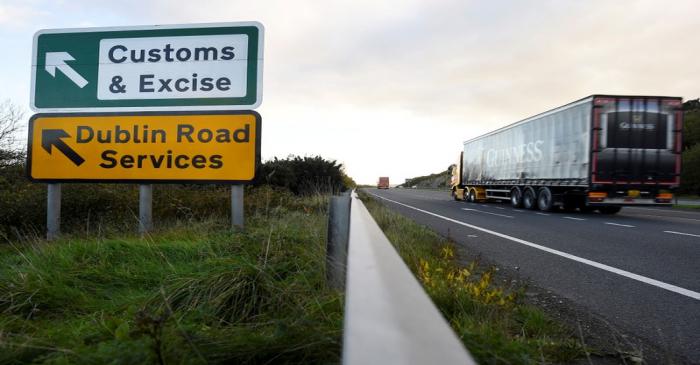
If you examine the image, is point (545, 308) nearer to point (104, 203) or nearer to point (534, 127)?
point (104, 203)

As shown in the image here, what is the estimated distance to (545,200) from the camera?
19.1 metres

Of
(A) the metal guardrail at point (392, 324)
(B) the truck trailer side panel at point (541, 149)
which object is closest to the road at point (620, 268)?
(A) the metal guardrail at point (392, 324)

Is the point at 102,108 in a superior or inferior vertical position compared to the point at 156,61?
inferior

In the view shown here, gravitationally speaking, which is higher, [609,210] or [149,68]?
[149,68]

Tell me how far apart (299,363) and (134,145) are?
5.46 m

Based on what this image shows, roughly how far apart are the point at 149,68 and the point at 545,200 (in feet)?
54.2

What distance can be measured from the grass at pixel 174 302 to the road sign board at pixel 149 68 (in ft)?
6.39

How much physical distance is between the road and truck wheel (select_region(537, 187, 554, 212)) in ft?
22.9

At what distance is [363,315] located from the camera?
2.97ft

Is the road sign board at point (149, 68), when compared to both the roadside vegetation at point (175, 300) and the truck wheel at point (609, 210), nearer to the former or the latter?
the roadside vegetation at point (175, 300)

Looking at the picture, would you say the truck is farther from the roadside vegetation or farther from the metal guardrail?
the metal guardrail

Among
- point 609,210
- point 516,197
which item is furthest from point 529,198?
point 609,210

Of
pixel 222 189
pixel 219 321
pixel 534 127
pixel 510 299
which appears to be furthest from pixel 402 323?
pixel 534 127

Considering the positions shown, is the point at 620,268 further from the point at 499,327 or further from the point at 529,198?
the point at 529,198
